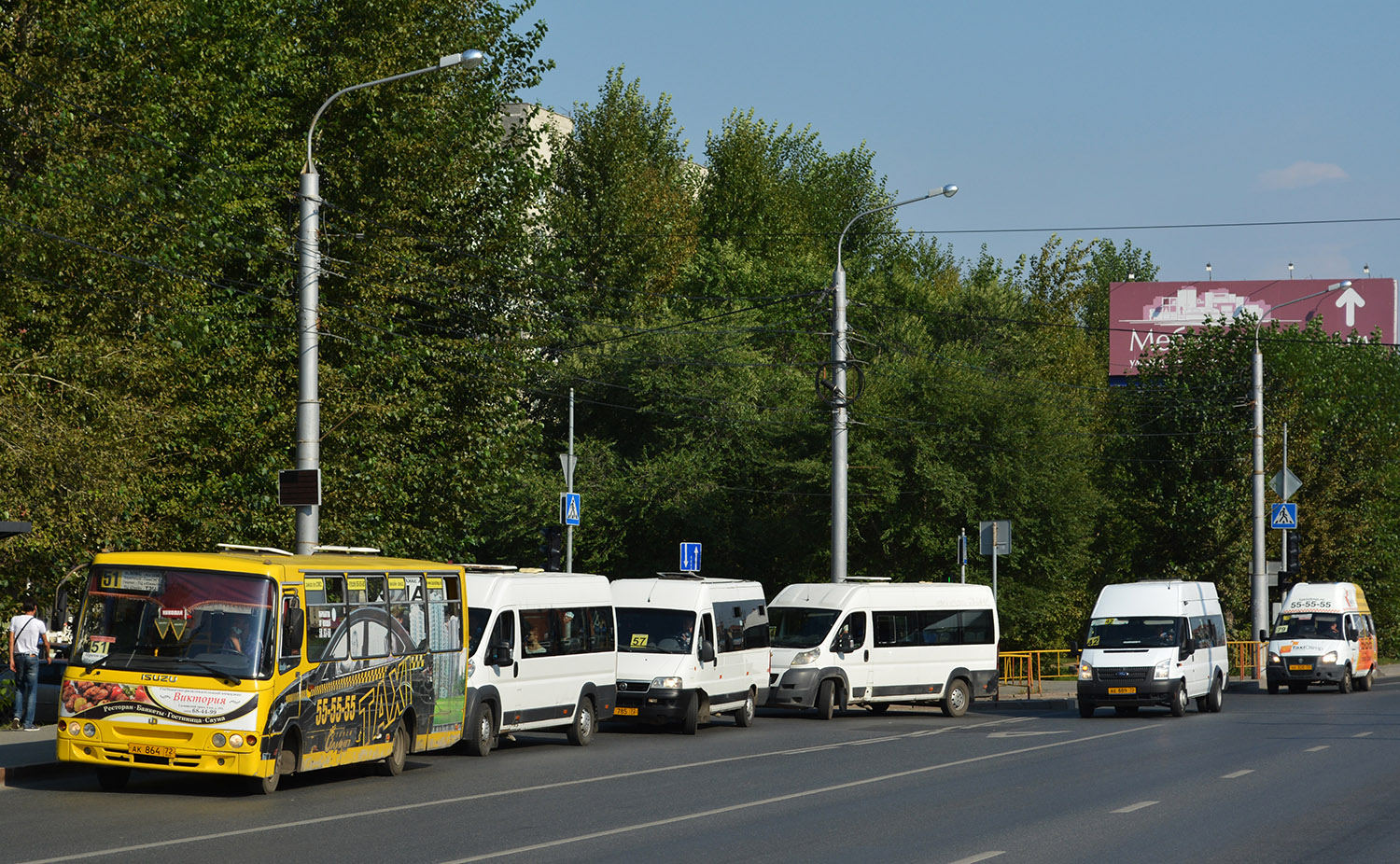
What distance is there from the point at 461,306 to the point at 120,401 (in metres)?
12.0

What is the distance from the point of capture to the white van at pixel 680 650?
82.3 feet

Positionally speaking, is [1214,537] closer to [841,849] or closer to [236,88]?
[236,88]

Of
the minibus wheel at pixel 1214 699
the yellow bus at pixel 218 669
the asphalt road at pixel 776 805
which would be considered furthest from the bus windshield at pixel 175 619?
the minibus wheel at pixel 1214 699

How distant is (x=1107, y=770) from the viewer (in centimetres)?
1911

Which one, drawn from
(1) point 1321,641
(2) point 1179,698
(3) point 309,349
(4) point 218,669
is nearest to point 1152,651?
(2) point 1179,698

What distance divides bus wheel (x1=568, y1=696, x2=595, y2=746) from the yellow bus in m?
5.63

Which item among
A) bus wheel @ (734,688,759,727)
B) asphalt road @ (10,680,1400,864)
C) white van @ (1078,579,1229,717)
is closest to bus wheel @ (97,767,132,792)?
asphalt road @ (10,680,1400,864)

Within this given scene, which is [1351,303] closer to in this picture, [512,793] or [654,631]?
[654,631]

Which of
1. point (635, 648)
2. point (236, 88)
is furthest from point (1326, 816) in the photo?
point (236, 88)

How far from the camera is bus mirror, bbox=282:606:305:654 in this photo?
15.9m

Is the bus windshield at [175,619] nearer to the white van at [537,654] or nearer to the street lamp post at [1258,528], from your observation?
the white van at [537,654]

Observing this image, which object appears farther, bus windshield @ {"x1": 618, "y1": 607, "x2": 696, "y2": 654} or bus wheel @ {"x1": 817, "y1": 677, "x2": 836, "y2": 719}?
bus wheel @ {"x1": 817, "y1": 677, "x2": 836, "y2": 719}

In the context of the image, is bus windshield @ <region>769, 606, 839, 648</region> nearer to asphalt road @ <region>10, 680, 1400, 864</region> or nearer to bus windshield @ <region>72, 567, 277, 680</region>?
asphalt road @ <region>10, 680, 1400, 864</region>

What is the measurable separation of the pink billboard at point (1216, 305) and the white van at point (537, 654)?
60.5 meters
